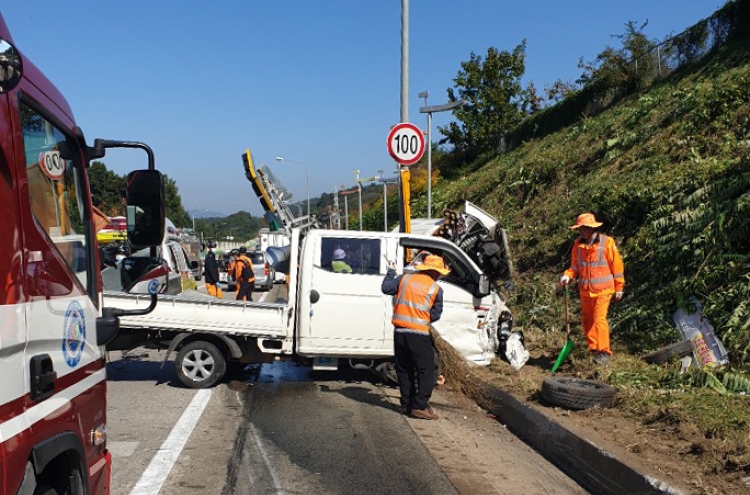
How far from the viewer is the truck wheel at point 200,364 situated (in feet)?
27.8

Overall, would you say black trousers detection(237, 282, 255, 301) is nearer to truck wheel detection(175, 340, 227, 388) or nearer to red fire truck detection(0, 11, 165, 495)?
truck wheel detection(175, 340, 227, 388)

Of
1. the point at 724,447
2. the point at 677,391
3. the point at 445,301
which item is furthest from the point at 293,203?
the point at 724,447

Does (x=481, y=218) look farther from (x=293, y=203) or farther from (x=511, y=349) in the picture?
(x=293, y=203)

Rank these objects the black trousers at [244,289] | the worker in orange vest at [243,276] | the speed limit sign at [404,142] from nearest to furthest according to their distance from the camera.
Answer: the speed limit sign at [404,142]
the worker in orange vest at [243,276]
the black trousers at [244,289]

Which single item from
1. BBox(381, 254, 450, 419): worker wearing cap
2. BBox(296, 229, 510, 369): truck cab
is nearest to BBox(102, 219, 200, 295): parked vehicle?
BBox(296, 229, 510, 369): truck cab

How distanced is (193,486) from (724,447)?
12.7 feet

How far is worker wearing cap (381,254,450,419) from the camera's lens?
7258mm

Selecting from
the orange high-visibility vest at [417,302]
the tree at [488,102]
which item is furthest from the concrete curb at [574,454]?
the tree at [488,102]

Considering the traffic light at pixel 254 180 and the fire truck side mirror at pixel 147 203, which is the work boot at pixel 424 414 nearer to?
the fire truck side mirror at pixel 147 203

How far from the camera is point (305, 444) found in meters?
6.29

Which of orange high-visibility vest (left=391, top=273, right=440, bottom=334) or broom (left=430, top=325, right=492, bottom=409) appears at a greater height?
orange high-visibility vest (left=391, top=273, right=440, bottom=334)

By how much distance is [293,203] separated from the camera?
65.5 ft

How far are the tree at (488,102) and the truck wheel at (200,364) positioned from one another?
25436mm

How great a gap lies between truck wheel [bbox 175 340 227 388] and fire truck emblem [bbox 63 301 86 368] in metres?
5.44
